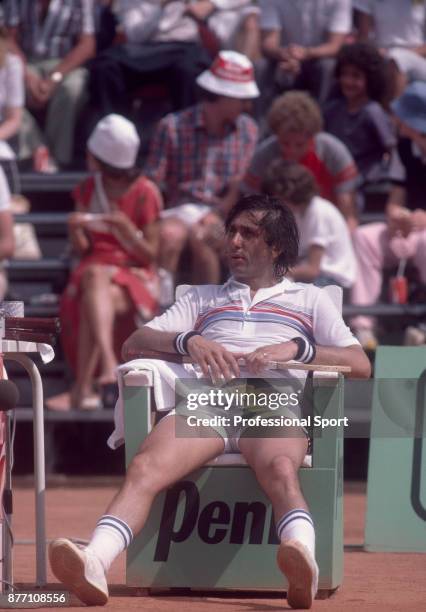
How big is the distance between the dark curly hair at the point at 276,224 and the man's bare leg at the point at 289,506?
76 cm

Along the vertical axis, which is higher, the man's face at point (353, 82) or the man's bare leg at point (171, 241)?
the man's face at point (353, 82)

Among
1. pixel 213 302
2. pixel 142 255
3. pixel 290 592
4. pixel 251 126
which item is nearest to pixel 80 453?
pixel 142 255

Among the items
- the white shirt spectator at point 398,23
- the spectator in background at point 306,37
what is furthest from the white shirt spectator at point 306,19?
the white shirt spectator at point 398,23

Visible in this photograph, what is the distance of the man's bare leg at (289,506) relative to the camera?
195 inches

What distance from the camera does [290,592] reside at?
16.6ft

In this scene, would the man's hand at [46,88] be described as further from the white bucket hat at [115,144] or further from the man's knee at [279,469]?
the man's knee at [279,469]

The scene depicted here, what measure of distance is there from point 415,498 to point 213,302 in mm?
1718

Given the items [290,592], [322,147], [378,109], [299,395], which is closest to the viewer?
[290,592]

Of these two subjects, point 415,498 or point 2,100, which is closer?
point 415,498

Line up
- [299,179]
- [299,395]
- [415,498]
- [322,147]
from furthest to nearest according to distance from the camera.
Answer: [322,147], [299,179], [415,498], [299,395]

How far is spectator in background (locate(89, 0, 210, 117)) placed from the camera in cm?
1126

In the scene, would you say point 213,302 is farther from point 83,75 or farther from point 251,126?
point 83,75

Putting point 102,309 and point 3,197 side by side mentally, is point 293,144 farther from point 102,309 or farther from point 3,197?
point 3,197

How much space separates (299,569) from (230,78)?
18.2 ft
